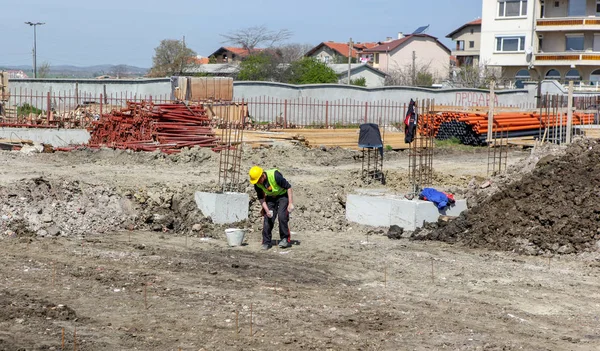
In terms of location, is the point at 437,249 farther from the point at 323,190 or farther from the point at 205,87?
the point at 205,87

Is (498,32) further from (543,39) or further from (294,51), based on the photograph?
(294,51)

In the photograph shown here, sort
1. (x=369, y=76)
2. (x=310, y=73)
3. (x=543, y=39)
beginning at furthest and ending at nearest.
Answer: (x=369, y=76) < (x=543, y=39) < (x=310, y=73)

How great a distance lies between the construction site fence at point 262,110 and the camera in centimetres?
2799

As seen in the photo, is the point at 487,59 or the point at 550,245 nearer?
the point at 550,245

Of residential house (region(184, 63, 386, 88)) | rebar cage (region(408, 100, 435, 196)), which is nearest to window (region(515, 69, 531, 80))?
residential house (region(184, 63, 386, 88))

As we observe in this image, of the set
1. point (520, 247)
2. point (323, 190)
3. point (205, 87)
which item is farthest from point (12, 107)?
point (520, 247)

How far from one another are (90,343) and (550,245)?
810cm

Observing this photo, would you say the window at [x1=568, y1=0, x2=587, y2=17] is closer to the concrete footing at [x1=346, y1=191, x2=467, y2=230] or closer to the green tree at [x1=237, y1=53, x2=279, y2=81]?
the green tree at [x1=237, y1=53, x2=279, y2=81]

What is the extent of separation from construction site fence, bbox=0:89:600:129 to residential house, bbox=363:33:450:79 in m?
52.2

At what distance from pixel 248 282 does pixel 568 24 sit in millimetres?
54203

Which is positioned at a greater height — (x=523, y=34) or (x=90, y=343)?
(x=523, y=34)

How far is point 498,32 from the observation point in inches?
2515

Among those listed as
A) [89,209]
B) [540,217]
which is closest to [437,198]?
[540,217]

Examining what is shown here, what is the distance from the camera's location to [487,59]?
64.4m
